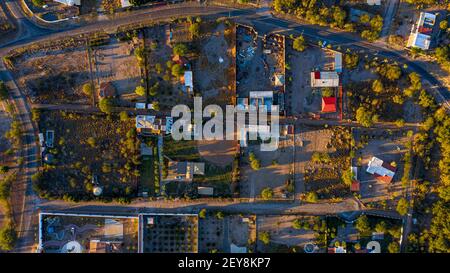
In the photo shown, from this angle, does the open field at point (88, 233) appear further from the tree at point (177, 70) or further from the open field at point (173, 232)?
the tree at point (177, 70)

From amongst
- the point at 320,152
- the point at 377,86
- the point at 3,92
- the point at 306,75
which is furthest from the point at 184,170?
the point at 377,86

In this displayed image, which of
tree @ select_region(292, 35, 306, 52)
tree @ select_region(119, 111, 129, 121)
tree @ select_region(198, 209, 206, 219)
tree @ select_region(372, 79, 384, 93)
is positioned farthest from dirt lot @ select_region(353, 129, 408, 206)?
Answer: tree @ select_region(119, 111, 129, 121)

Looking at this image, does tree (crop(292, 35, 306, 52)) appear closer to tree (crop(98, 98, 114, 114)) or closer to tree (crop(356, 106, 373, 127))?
tree (crop(356, 106, 373, 127))

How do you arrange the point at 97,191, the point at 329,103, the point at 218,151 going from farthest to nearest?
the point at 218,151 < the point at 329,103 < the point at 97,191

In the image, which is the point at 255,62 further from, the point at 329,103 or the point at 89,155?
the point at 89,155

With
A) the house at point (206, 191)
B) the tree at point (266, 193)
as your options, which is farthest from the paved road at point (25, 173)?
the tree at point (266, 193)

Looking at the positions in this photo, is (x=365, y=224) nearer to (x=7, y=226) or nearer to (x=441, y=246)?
(x=441, y=246)

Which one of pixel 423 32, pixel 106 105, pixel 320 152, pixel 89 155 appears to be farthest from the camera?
pixel 320 152
